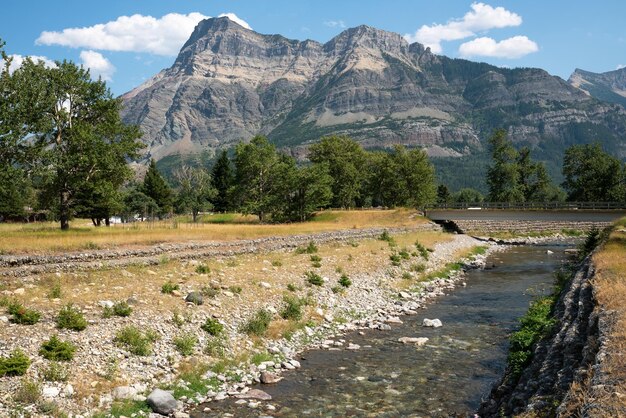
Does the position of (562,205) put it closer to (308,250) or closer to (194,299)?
(308,250)

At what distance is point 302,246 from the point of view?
158 ft

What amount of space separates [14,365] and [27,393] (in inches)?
61.4

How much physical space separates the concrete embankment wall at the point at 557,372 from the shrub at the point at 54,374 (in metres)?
14.3

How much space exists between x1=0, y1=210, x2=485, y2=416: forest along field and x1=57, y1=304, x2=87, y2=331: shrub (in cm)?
4

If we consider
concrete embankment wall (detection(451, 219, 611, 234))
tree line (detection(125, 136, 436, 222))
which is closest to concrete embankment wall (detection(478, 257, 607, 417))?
tree line (detection(125, 136, 436, 222))

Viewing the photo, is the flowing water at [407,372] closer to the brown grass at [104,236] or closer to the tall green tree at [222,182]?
the brown grass at [104,236]

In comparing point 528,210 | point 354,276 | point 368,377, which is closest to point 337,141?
point 528,210

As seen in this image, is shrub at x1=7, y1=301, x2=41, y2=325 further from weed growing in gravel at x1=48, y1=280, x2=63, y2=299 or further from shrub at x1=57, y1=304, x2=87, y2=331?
weed growing in gravel at x1=48, y1=280, x2=63, y2=299

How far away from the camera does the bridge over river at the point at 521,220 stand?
9338 centimetres

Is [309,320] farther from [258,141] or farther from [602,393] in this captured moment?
[258,141]

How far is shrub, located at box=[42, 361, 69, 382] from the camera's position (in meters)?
16.3

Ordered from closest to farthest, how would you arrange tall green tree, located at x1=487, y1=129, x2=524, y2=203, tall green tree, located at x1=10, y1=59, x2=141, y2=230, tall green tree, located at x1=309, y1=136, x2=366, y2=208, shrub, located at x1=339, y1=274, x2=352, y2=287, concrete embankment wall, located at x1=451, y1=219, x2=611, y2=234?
shrub, located at x1=339, y1=274, x2=352, y2=287 → tall green tree, located at x1=10, y1=59, x2=141, y2=230 → concrete embankment wall, located at x1=451, y1=219, x2=611, y2=234 → tall green tree, located at x1=309, y1=136, x2=366, y2=208 → tall green tree, located at x1=487, y1=129, x2=524, y2=203

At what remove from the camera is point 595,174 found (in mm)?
118125

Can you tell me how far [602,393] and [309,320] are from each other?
18666 mm
